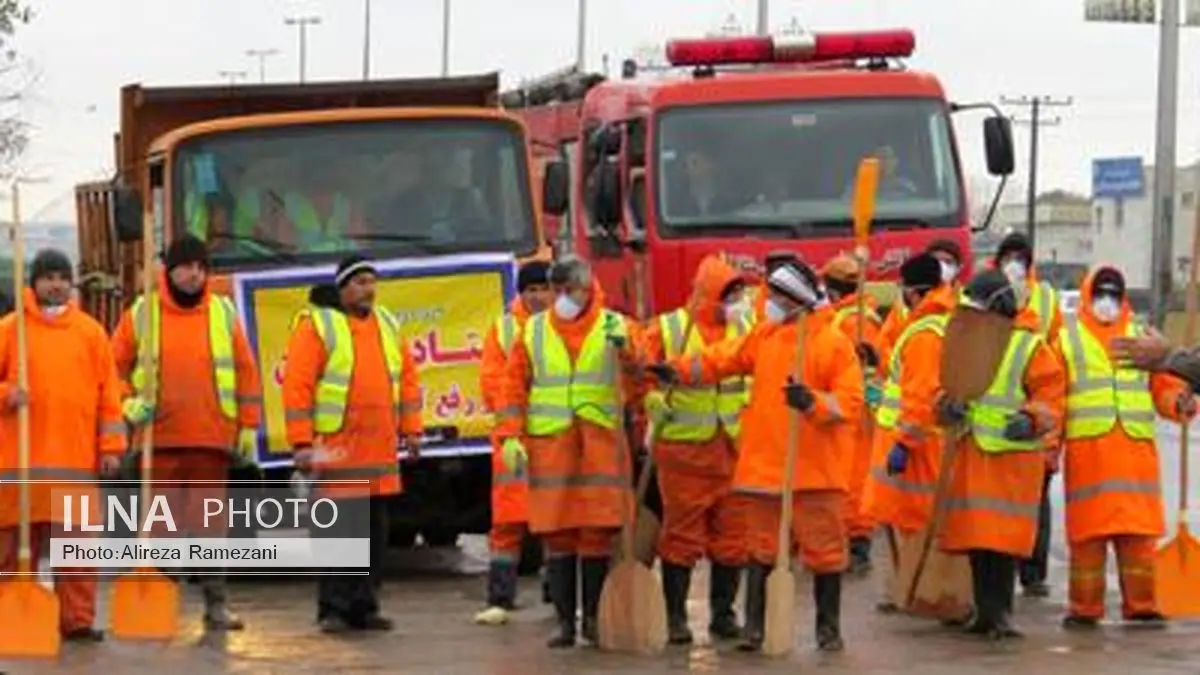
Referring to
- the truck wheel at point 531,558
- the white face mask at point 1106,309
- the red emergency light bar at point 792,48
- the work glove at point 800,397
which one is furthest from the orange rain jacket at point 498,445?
the red emergency light bar at point 792,48

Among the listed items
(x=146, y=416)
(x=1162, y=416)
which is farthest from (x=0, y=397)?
(x=1162, y=416)

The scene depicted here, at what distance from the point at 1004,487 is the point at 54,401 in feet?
14.0

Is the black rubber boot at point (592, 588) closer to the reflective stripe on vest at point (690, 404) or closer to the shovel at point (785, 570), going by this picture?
the reflective stripe on vest at point (690, 404)

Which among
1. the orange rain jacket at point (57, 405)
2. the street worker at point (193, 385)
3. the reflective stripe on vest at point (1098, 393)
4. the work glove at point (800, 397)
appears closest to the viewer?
the work glove at point (800, 397)

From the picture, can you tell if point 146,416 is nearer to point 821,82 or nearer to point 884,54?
point 821,82

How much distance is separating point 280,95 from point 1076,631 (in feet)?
21.5

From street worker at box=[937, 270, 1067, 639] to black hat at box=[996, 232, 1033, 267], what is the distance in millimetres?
2070

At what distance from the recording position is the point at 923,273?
13.3 m

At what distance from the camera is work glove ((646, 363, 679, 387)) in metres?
11.7

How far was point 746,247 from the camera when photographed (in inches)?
703

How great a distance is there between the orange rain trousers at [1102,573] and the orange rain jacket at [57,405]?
14.9ft

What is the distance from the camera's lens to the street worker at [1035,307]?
43.3ft

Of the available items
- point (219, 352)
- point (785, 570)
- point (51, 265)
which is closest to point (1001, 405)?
point (785, 570)

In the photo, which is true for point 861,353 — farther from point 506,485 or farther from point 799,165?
point 799,165
